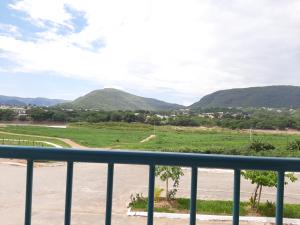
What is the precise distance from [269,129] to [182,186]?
75406mm

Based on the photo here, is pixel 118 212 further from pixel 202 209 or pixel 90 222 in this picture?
pixel 202 209

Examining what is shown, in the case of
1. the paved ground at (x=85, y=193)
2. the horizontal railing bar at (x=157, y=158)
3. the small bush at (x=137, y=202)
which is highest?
the horizontal railing bar at (x=157, y=158)

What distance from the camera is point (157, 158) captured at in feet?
6.31

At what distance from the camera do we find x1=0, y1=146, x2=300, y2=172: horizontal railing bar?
1.90 metres

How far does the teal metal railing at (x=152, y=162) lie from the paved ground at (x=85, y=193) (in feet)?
18.2

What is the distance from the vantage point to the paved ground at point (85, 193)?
462 inches

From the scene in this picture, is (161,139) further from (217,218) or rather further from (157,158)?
(157,158)

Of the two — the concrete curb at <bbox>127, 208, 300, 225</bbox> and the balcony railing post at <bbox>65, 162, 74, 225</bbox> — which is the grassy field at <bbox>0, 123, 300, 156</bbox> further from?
the balcony railing post at <bbox>65, 162, 74, 225</bbox>

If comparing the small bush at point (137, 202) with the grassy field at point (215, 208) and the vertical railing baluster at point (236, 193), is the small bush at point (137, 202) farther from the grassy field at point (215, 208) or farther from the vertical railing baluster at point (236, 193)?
the vertical railing baluster at point (236, 193)

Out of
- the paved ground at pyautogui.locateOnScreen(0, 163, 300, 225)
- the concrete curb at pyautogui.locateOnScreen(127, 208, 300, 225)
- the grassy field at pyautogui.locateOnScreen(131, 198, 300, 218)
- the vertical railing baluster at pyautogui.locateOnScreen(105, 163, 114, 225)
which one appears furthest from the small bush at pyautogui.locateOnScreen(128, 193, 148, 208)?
the vertical railing baluster at pyautogui.locateOnScreen(105, 163, 114, 225)

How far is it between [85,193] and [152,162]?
566 inches

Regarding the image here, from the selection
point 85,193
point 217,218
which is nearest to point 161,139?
point 85,193

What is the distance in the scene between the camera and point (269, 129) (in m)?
89.9

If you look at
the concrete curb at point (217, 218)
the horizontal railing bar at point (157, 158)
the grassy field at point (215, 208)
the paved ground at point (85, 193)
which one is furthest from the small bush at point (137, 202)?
the horizontal railing bar at point (157, 158)
